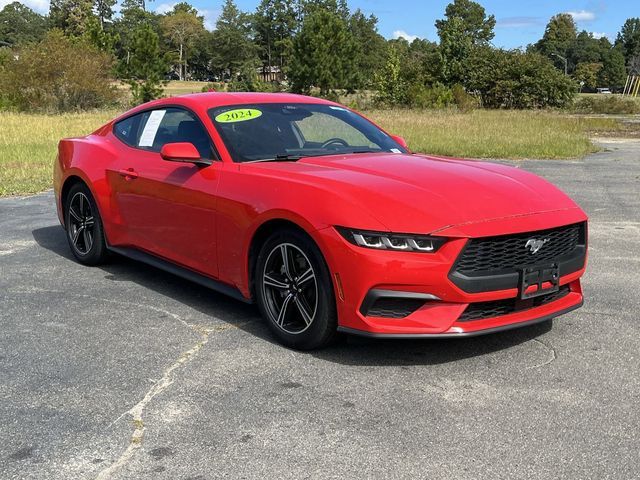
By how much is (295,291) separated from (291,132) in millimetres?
1413

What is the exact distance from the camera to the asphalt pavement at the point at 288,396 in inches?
112

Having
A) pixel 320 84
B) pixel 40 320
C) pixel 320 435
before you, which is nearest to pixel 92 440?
pixel 320 435

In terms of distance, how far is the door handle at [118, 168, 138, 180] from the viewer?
5316 millimetres

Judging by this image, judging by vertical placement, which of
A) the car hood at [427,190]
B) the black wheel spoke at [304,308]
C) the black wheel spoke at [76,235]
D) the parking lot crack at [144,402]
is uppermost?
the car hood at [427,190]

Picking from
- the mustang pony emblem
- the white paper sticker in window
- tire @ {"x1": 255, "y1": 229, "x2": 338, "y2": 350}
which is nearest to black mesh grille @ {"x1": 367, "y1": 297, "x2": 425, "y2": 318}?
tire @ {"x1": 255, "y1": 229, "x2": 338, "y2": 350}

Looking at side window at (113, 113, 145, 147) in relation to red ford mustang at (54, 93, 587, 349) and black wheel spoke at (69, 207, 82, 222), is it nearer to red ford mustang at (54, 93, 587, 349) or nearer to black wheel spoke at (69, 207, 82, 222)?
red ford mustang at (54, 93, 587, 349)

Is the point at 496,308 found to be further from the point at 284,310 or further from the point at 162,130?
the point at 162,130

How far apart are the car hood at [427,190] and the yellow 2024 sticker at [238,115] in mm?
628

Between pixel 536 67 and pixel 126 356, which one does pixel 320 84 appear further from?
pixel 126 356

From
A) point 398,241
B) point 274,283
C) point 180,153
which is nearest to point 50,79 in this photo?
point 180,153

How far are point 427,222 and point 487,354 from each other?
92cm

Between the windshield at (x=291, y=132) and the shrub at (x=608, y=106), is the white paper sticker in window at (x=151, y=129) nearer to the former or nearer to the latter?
the windshield at (x=291, y=132)

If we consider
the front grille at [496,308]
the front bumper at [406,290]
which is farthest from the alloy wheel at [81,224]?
the front grille at [496,308]

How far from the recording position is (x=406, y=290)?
3.63m
